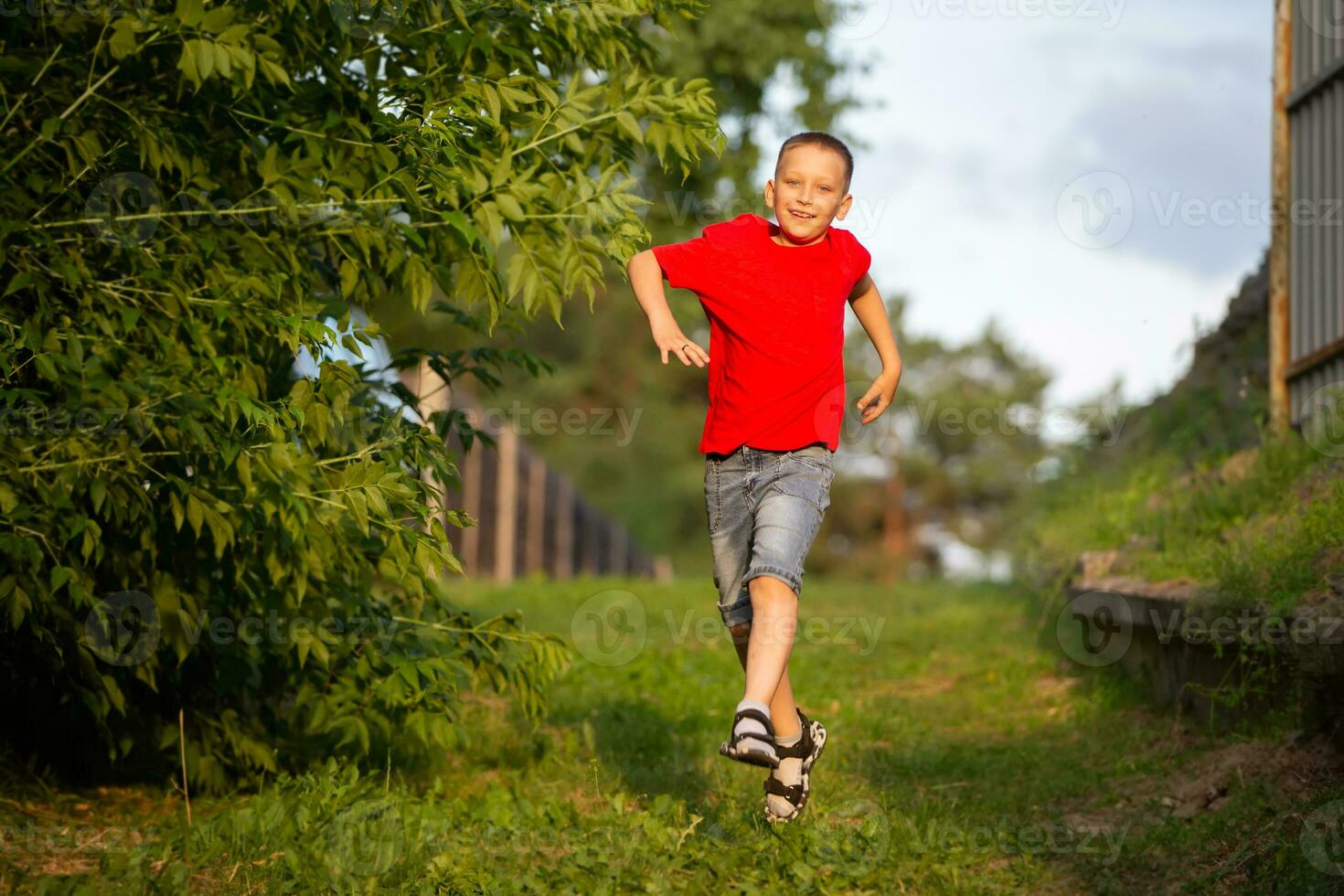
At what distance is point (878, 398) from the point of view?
420 cm

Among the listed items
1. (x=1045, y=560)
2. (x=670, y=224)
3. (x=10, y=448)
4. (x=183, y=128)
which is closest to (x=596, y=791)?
(x=10, y=448)

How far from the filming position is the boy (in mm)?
4102

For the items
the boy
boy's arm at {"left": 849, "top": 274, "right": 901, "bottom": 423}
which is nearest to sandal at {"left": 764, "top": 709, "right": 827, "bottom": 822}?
the boy

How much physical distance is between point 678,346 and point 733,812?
1.86 meters

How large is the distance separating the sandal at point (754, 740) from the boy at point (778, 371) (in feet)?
0.90

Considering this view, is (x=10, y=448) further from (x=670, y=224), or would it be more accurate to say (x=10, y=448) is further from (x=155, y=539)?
(x=670, y=224)

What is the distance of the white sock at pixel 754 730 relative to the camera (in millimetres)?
3689

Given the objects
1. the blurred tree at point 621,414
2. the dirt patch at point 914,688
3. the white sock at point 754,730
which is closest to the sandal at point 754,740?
the white sock at point 754,730

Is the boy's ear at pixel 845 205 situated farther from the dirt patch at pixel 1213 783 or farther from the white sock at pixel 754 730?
the dirt patch at pixel 1213 783

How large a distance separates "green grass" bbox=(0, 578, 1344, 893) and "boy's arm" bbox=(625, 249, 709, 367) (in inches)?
59.8

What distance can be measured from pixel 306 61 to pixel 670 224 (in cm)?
1187

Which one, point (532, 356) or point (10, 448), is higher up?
point (532, 356)

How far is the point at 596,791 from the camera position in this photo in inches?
207

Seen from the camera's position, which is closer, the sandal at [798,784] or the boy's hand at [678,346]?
the boy's hand at [678,346]
